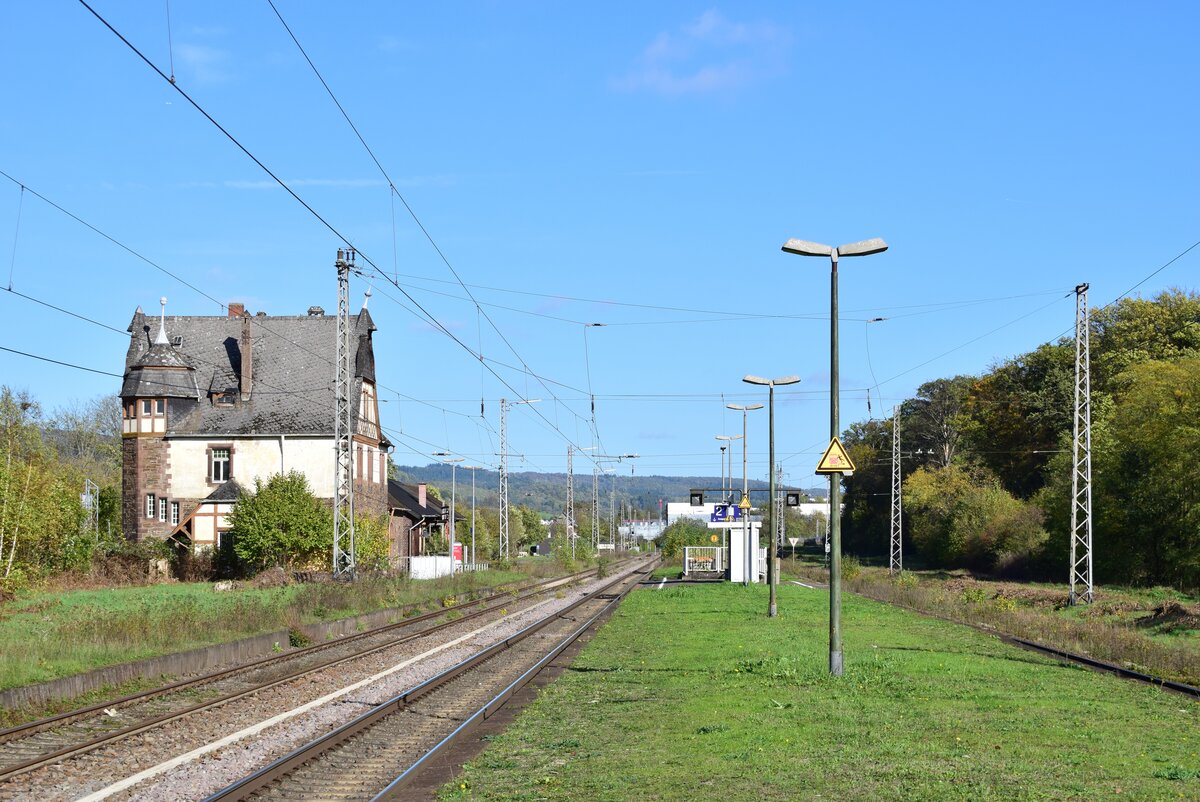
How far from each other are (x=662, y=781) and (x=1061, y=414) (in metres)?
69.0

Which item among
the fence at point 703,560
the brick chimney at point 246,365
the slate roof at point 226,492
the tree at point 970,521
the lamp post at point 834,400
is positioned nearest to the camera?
the lamp post at point 834,400

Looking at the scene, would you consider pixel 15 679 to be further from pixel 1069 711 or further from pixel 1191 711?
pixel 1191 711

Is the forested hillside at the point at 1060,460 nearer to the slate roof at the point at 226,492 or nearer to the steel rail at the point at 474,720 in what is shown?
the steel rail at the point at 474,720

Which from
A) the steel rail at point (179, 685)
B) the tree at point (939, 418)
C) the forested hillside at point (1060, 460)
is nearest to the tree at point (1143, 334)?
the forested hillside at point (1060, 460)

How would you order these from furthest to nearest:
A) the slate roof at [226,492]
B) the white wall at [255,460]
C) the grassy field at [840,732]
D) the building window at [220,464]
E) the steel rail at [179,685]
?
1. the building window at [220,464]
2. the white wall at [255,460]
3. the slate roof at [226,492]
4. the steel rail at [179,685]
5. the grassy field at [840,732]

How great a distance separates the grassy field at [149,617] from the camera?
1957cm

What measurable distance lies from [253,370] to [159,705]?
1835 inches

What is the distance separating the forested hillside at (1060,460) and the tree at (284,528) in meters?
35.2

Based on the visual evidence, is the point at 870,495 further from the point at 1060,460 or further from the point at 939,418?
the point at 1060,460

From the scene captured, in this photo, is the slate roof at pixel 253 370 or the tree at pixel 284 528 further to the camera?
the slate roof at pixel 253 370

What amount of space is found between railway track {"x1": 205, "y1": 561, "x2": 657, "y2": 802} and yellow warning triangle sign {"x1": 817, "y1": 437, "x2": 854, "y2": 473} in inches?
244

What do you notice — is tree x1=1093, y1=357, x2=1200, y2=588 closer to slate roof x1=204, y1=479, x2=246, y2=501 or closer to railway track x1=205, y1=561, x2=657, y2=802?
railway track x1=205, y1=561, x2=657, y2=802

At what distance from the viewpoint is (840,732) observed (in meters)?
13.1

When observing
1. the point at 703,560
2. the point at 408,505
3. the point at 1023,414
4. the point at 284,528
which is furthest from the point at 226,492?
the point at 1023,414
